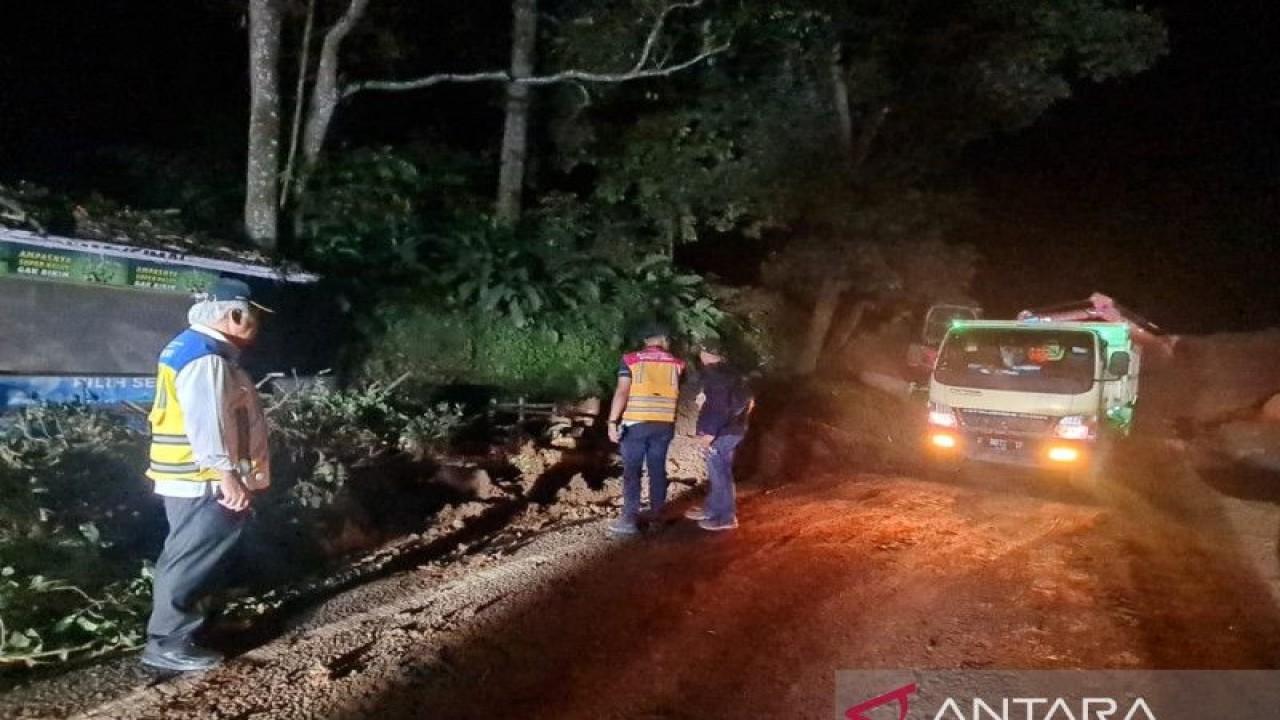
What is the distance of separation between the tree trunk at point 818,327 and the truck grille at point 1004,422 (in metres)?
8.42

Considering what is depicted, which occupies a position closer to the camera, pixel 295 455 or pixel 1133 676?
pixel 1133 676

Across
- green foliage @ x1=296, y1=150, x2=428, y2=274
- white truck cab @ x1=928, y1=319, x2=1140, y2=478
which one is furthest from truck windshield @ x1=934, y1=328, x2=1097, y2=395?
green foliage @ x1=296, y1=150, x2=428, y2=274

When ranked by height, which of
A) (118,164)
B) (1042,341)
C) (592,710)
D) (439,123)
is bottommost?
(592,710)

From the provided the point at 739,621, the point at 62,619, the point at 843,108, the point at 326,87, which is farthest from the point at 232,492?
the point at 843,108

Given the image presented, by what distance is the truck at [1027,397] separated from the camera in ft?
35.9

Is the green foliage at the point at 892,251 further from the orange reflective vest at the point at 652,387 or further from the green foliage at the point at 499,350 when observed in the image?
the orange reflective vest at the point at 652,387

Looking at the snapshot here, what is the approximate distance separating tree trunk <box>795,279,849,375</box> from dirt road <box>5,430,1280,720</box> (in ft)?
35.1

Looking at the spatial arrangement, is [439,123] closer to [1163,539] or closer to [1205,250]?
[1163,539]

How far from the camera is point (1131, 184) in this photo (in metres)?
30.7

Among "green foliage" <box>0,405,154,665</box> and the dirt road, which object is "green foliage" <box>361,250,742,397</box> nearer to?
"green foliage" <box>0,405,154,665</box>

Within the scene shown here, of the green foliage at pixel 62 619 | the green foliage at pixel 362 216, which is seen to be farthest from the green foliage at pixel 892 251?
the green foliage at pixel 62 619

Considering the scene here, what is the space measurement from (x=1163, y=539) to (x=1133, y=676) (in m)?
4.13

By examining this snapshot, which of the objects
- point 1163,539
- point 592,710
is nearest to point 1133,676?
point 592,710

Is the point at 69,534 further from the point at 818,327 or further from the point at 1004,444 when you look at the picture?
the point at 818,327
